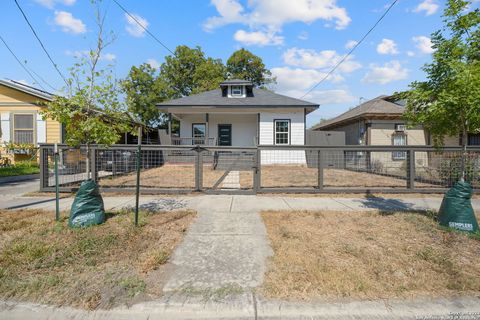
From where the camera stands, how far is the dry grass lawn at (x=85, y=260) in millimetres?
2568

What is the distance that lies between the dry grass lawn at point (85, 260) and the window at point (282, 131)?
38.4ft

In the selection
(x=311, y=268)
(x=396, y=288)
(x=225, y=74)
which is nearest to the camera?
(x=396, y=288)

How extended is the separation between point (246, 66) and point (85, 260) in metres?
34.5

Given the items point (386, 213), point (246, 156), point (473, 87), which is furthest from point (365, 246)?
point (246, 156)

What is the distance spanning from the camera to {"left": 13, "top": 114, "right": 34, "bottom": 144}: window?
45.2 ft

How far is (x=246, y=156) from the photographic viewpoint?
27.6ft

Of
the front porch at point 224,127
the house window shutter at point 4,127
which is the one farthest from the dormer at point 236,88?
the house window shutter at point 4,127

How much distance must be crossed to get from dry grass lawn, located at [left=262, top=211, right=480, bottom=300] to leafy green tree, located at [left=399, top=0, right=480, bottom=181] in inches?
71.2

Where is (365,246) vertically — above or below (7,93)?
below

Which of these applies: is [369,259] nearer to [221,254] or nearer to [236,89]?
[221,254]

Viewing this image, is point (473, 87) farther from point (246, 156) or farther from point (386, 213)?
point (246, 156)

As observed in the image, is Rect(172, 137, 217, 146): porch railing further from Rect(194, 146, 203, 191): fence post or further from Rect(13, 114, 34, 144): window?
Rect(194, 146, 203, 191): fence post

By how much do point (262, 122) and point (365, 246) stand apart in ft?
40.9

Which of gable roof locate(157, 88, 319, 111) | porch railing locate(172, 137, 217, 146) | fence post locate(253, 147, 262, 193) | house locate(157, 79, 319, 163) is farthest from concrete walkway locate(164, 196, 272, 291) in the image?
gable roof locate(157, 88, 319, 111)
